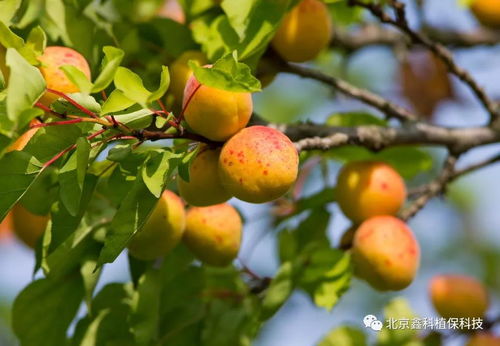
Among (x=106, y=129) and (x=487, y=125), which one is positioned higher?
(x=106, y=129)

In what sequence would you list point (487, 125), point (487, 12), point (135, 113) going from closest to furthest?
1. point (135, 113)
2. point (487, 125)
3. point (487, 12)

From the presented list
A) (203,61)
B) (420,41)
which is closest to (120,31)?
(203,61)

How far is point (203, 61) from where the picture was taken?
178 cm

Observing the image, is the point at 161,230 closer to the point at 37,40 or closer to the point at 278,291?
the point at 278,291

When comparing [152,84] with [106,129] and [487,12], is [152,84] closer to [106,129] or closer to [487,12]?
[106,129]

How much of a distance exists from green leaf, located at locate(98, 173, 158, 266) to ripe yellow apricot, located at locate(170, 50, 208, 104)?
17.7 inches

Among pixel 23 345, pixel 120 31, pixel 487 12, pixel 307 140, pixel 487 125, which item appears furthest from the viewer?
pixel 487 12

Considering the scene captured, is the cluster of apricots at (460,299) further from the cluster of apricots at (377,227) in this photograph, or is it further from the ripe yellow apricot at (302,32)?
the ripe yellow apricot at (302,32)

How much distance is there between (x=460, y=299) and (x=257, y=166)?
43.1 inches

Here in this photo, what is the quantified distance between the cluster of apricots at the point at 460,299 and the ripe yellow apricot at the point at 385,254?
47cm

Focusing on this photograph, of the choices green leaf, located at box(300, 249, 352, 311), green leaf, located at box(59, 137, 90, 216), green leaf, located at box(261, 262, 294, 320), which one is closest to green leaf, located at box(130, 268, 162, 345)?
green leaf, located at box(261, 262, 294, 320)

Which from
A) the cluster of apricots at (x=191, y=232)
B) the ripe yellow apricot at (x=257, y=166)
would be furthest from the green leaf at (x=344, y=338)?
the ripe yellow apricot at (x=257, y=166)

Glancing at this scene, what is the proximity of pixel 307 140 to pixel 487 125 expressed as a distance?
2.59 feet

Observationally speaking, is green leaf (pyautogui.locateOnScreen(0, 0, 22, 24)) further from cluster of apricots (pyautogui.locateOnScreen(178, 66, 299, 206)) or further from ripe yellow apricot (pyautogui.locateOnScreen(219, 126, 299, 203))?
ripe yellow apricot (pyautogui.locateOnScreen(219, 126, 299, 203))
